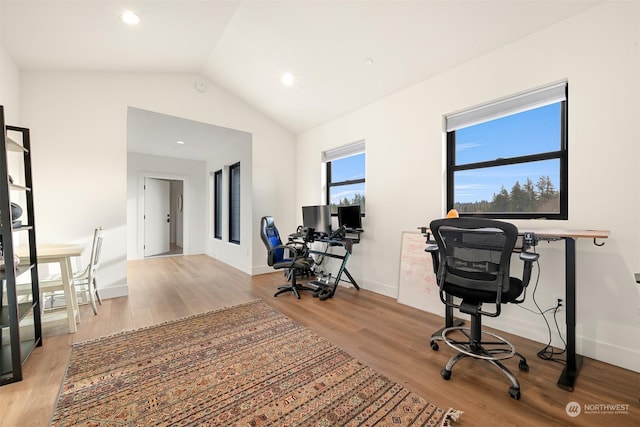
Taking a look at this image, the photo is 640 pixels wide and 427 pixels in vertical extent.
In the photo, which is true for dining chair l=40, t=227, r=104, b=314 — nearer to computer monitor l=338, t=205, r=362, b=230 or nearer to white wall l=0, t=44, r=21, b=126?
white wall l=0, t=44, r=21, b=126

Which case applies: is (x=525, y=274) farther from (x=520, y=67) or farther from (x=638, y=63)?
(x=520, y=67)

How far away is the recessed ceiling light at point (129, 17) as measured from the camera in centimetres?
252

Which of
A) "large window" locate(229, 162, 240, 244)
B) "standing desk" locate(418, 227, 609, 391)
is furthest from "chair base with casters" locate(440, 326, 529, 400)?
"large window" locate(229, 162, 240, 244)

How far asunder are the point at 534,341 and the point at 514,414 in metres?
1.13

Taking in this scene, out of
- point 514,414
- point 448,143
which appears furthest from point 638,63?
point 514,414

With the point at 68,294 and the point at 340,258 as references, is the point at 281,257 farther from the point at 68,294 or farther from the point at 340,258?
the point at 68,294

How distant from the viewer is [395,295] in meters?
3.41

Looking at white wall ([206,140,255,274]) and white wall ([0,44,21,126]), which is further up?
white wall ([0,44,21,126])

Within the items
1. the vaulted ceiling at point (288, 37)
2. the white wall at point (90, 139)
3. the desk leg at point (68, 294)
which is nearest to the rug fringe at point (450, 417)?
the vaulted ceiling at point (288, 37)

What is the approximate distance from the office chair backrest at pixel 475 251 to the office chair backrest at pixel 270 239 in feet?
7.23

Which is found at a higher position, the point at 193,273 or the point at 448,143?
the point at 448,143

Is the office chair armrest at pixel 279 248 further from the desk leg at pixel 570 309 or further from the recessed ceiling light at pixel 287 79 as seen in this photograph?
the desk leg at pixel 570 309

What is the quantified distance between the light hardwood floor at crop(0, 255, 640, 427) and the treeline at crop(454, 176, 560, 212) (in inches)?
46.5

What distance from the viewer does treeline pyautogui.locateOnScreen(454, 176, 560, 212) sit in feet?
7.62
